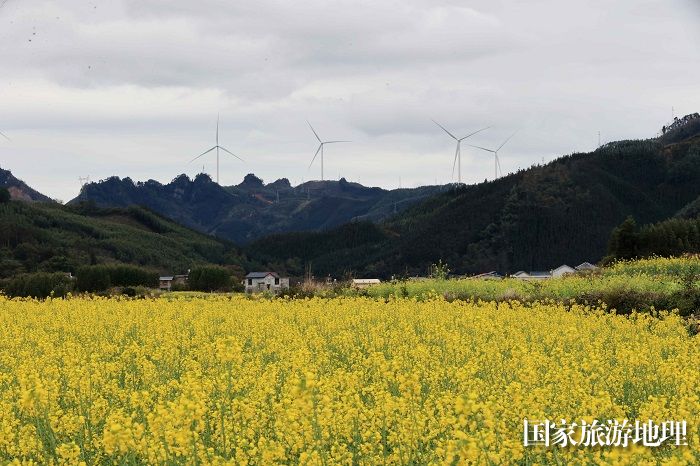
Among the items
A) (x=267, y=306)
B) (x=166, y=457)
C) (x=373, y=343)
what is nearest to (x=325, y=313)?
(x=267, y=306)

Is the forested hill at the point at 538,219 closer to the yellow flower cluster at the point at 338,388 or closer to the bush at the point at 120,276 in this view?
the bush at the point at 120,276

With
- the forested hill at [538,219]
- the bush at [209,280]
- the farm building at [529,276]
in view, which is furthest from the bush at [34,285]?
the forested hill at [538,219]

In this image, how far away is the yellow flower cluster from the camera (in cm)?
750

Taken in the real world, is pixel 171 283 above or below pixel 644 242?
below

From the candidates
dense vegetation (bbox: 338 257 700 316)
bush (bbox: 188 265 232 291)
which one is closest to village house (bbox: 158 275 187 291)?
bush (bbox: 188 265 232 291)

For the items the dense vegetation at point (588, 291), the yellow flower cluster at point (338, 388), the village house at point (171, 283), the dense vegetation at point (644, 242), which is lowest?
the yellow flower cluster at point (338, 388)

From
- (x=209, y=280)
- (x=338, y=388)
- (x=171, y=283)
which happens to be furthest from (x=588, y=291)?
(x=171, y=283)

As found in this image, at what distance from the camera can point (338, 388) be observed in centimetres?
1171

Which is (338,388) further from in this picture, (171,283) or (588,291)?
(171,283)

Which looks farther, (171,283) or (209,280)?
(171,283)

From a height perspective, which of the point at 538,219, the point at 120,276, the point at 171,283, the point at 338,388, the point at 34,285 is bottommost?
the point at 338,388

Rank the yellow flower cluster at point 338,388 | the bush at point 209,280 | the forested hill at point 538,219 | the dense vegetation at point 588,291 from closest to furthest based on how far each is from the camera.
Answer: the yellow flower cluster at point 338,388, the dense vegetation at point 588,291, the bush at point 209,280, the forested hill at point 538,219

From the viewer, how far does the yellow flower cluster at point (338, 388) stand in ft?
24.6

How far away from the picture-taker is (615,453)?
235 inches
